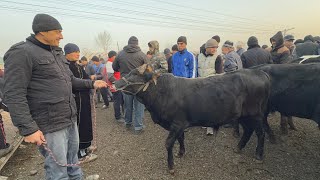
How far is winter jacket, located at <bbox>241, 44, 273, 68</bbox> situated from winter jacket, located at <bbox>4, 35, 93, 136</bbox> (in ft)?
16.9

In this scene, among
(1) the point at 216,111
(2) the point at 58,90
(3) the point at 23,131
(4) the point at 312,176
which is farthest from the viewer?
(1) the point at 216,111

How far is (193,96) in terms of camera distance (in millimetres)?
4664

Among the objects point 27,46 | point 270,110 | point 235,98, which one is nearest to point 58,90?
point 27,46

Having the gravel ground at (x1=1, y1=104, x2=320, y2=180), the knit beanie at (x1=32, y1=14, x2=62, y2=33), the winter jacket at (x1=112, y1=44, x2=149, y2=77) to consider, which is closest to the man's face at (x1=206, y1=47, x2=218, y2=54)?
the winter jacket at (x1=112, y1=44, x2=149, y2=77)

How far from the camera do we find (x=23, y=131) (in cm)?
256

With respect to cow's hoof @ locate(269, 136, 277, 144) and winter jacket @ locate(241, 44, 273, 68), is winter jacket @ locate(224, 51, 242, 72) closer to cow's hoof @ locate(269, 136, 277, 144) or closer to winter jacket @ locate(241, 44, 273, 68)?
winter jacket @ locate(241, 44, 273, 68)

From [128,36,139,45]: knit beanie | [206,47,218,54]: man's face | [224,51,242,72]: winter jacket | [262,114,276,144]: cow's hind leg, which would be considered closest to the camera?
[262,114,276,144]: cow's hind leg

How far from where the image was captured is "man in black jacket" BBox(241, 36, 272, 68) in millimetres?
6734

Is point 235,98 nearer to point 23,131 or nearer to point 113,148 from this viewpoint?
point 113,148

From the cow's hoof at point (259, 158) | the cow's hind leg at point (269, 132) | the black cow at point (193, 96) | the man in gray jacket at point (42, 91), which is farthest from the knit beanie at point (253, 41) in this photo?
the man in gray jacket at point (42, 91)

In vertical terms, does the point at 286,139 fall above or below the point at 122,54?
below

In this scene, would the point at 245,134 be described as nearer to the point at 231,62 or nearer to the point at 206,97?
the point at 206,97

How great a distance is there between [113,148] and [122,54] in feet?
7.93

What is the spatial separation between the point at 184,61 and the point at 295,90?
2521mm
